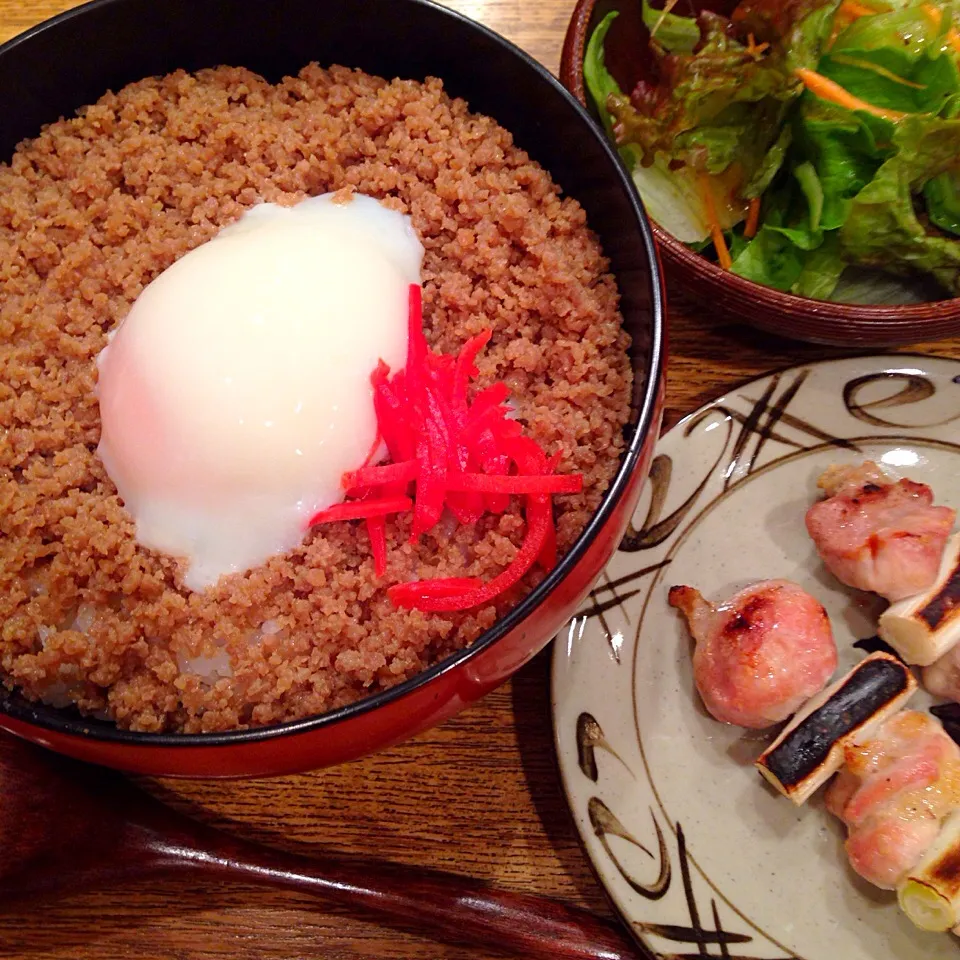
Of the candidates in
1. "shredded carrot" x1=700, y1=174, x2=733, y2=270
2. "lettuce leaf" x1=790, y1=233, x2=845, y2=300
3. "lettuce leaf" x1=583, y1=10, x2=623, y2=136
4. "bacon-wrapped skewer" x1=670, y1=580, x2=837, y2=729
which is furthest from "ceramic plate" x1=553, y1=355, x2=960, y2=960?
"lettuce leaf" x1=583, y1=10, x2=623, y2=136

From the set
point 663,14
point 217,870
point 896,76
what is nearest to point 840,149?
point 896,76

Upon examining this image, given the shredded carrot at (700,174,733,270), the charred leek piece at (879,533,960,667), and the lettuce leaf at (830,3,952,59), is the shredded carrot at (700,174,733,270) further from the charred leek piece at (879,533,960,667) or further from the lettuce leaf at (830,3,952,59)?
the charred leek piece at (879,533,960,667)

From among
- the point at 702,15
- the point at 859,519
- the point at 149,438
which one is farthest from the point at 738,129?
the point at 149,438

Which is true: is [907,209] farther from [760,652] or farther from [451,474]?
[451,474]

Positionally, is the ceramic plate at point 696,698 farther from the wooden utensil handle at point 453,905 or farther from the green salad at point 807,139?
the green salad at point 807,139

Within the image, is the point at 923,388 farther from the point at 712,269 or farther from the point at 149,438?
the point at 149,438

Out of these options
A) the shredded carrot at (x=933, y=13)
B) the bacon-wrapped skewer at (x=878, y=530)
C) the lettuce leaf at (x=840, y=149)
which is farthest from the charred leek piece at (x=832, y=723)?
the shredded carrot at (x=933, y=13)
